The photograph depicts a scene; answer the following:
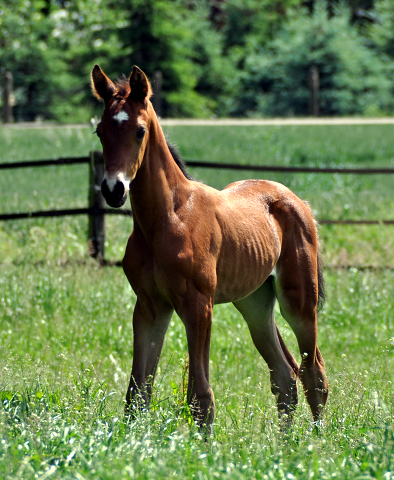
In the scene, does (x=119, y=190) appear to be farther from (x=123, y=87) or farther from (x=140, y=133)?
(x=123, y=87)

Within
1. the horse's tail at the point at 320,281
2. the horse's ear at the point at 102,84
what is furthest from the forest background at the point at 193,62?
the horse's ear at the point at 102,84

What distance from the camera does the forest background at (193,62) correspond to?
24.1 m

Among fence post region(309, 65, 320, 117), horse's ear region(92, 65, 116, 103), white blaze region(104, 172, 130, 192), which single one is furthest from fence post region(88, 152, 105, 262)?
fence post region(309, 65, 320, 117)

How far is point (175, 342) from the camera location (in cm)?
549

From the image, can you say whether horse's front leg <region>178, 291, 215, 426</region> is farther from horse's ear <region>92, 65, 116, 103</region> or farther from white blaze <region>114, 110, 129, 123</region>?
horse's ear <region>92, 65, 116, 103</region>

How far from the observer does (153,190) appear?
3.41 metres

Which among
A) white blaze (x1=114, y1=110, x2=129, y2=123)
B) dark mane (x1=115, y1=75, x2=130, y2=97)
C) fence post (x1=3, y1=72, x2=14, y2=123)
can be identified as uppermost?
dark mane (x1=115, y1=75, x2=130, y2=97)

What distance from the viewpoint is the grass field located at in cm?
264

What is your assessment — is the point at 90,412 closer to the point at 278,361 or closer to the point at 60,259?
the point at 278,361

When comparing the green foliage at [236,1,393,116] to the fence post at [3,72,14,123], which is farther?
the green foliage at [236,1,393,116]

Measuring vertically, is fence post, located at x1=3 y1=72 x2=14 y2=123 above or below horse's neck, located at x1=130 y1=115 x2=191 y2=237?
below

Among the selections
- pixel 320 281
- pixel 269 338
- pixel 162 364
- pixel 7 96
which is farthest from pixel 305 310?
pixel 7 96

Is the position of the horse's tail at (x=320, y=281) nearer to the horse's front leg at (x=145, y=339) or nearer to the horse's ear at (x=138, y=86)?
the horse's front leg at (x=145, y=339)

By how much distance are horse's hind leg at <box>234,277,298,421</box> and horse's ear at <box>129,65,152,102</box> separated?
1.62m
